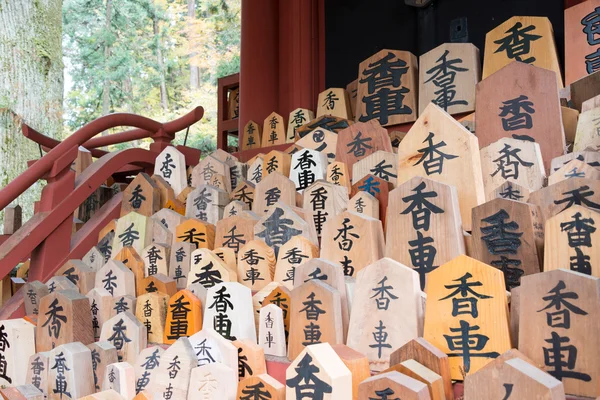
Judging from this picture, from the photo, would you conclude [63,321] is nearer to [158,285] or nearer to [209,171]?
[158,285]

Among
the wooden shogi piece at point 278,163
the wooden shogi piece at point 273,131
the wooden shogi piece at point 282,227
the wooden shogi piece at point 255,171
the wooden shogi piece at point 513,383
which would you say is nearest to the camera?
the wooden shogi piece at point 513,383

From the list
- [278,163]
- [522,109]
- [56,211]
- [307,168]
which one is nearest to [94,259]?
[56,211]

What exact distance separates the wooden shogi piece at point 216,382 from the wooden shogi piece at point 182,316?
14.8 inches

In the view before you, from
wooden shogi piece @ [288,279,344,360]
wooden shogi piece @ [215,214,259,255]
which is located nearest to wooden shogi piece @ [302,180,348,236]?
wooden shogi piece @ [215,214,259,255]

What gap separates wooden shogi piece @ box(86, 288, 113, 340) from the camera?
8.51 feet

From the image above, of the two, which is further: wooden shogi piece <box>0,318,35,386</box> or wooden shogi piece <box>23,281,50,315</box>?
wooden shogi piece <box>23,281,50,315</box>

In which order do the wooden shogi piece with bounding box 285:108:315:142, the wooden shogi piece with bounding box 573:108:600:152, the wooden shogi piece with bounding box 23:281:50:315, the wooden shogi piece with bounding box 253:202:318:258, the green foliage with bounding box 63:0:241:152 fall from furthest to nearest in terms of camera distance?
the green foliage with bounding box 63:0:241:152 → the wooden shogi piece with bounding box 285:108:315:142 → the wooden shogi piece with bounding box 23:281:50:315 → the wooden shogi piece with bounding box 253:202:318:258 → the wooden shogi piece with bounding box 573:108:600:152

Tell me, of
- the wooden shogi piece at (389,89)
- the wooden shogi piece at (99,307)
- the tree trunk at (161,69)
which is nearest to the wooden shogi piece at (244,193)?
the wooden shogi piece at (99,307)

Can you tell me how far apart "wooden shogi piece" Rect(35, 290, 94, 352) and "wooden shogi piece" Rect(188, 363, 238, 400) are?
816 millimetres

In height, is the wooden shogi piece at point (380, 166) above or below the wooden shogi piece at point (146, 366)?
above

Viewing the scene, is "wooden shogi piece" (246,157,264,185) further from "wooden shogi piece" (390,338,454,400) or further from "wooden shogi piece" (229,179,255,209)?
"wooden shogi piece" (390,338,454,400)

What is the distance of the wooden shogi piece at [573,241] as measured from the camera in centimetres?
157

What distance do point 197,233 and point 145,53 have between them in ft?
43.6

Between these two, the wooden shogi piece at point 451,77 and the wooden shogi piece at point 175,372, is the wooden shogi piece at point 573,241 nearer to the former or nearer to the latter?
the wooden shogi piece at point 175,372
